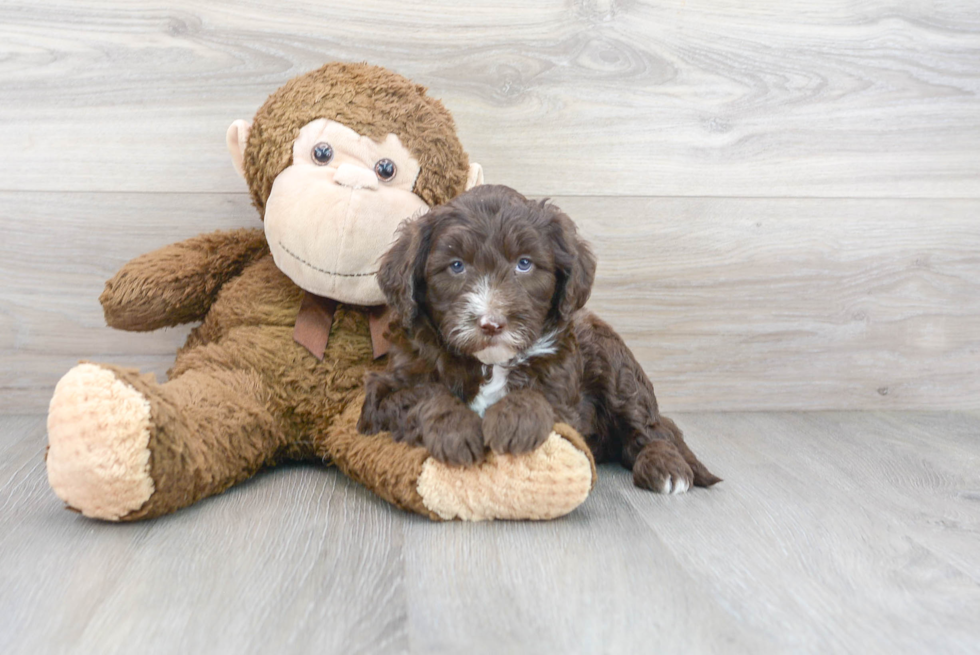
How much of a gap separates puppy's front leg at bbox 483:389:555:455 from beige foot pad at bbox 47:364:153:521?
25.1 inches

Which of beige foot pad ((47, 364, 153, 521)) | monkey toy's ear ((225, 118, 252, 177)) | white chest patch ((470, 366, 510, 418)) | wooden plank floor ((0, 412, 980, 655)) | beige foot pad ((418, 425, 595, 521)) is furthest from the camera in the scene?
monkey toy's ear ((225, 118, 252, 177))

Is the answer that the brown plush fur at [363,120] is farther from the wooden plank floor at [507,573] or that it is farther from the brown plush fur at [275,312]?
the wooden plank floor at [507,573]

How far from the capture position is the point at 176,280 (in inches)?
78.5

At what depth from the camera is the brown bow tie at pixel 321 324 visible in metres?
1.96

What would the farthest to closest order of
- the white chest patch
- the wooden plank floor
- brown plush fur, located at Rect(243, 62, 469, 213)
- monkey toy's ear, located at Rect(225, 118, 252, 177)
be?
1. monkey toy's ear, located at Rect(225, 118, 252, 177)
2. brown plush fur, located at Rect(243, 62, 469, 213)
3. the white chest patch
4. the wooden plank floor

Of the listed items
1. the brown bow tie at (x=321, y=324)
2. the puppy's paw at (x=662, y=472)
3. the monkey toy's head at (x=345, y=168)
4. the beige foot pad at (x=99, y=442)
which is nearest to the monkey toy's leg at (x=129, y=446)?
the beige foot pad at (x=99, y=442)

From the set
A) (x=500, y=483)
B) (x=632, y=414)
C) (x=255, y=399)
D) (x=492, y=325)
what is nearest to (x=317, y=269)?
(x=255, y=399)

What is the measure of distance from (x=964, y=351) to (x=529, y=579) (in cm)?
209

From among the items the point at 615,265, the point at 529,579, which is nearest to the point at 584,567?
the point at 529,579

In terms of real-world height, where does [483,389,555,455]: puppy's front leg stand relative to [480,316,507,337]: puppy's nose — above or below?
below

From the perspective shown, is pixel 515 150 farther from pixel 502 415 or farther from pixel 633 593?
pixel 633 593

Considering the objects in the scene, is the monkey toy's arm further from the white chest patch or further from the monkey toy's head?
the white chest patch

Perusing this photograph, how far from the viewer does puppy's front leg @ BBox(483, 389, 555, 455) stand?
4.96 feet

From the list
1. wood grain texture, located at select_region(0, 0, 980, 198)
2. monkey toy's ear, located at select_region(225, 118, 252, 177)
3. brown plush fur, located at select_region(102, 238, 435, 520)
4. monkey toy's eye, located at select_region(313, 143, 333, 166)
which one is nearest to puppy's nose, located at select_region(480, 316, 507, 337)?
brown plush fur, located at select_region(102, 238, 435, 520)
